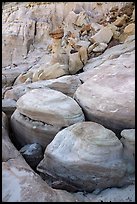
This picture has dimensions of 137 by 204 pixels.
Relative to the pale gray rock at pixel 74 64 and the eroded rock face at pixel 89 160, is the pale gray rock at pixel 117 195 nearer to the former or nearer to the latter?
the eroded rock face at pixel 89 160

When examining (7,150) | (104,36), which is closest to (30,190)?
(7,150)

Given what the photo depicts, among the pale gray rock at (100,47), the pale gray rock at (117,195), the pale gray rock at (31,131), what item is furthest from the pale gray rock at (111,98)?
the pale gray rock at (100,47)

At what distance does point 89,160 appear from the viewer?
2803 millimetres

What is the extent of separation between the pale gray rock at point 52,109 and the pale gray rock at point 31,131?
0.06 m

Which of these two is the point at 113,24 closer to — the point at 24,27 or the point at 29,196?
the point at 24,27

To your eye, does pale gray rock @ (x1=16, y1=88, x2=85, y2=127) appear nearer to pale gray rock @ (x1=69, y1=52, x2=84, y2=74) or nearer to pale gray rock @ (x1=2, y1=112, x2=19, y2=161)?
pale gray rock @ (x1=2, y1=112, x2=19, y2=161)

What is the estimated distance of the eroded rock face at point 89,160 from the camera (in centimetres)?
282

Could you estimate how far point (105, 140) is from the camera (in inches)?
113

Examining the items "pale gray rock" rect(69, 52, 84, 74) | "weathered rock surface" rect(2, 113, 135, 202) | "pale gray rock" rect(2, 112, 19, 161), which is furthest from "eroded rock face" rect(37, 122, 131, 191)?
"pale gray rock" rect(69, 52, 84, 74)

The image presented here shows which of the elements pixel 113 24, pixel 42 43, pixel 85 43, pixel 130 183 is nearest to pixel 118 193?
pixel 130 183

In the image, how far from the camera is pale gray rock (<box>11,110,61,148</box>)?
3475 millimetres

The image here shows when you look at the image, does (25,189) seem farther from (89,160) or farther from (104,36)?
(104,36)

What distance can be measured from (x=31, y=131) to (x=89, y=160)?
41.0 inches

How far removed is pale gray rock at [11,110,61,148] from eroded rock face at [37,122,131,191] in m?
0.48
